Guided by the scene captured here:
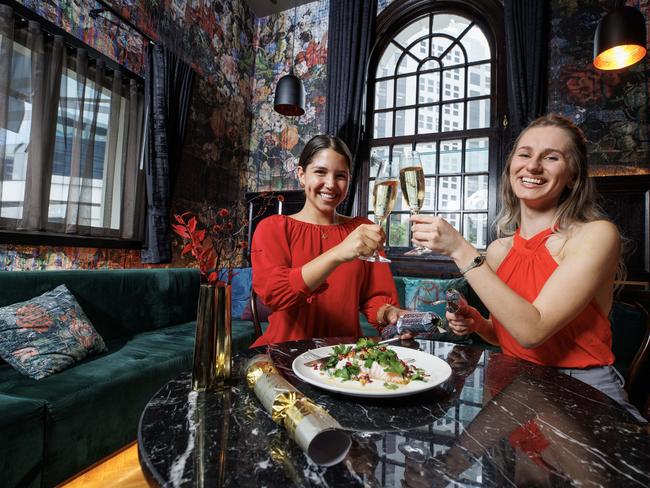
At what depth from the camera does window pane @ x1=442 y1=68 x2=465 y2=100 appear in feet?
15.6

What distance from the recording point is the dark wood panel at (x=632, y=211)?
3.67m

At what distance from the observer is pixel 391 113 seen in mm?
5188

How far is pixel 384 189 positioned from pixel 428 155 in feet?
13.6

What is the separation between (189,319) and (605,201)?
4.35 m

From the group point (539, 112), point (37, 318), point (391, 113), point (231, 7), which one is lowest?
point (37, 318)

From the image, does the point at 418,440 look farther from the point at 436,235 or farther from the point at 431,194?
the point at 431,194

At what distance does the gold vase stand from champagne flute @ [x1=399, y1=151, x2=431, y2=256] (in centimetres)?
49

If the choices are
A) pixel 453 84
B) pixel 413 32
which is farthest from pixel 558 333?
pixel 413 32

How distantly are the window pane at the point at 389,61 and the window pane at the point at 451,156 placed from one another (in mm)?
1314

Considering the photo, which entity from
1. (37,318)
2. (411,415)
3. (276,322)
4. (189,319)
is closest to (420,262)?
(189,319)

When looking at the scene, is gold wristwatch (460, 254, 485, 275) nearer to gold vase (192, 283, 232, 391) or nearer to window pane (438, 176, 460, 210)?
gold vase (192, 283, 232, 391)

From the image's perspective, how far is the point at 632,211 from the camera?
3.77m

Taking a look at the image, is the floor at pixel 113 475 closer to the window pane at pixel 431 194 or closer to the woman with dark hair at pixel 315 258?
the woman with dark hair at pixel 315 258

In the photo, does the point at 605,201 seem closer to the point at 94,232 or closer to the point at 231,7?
the point at 94,232
